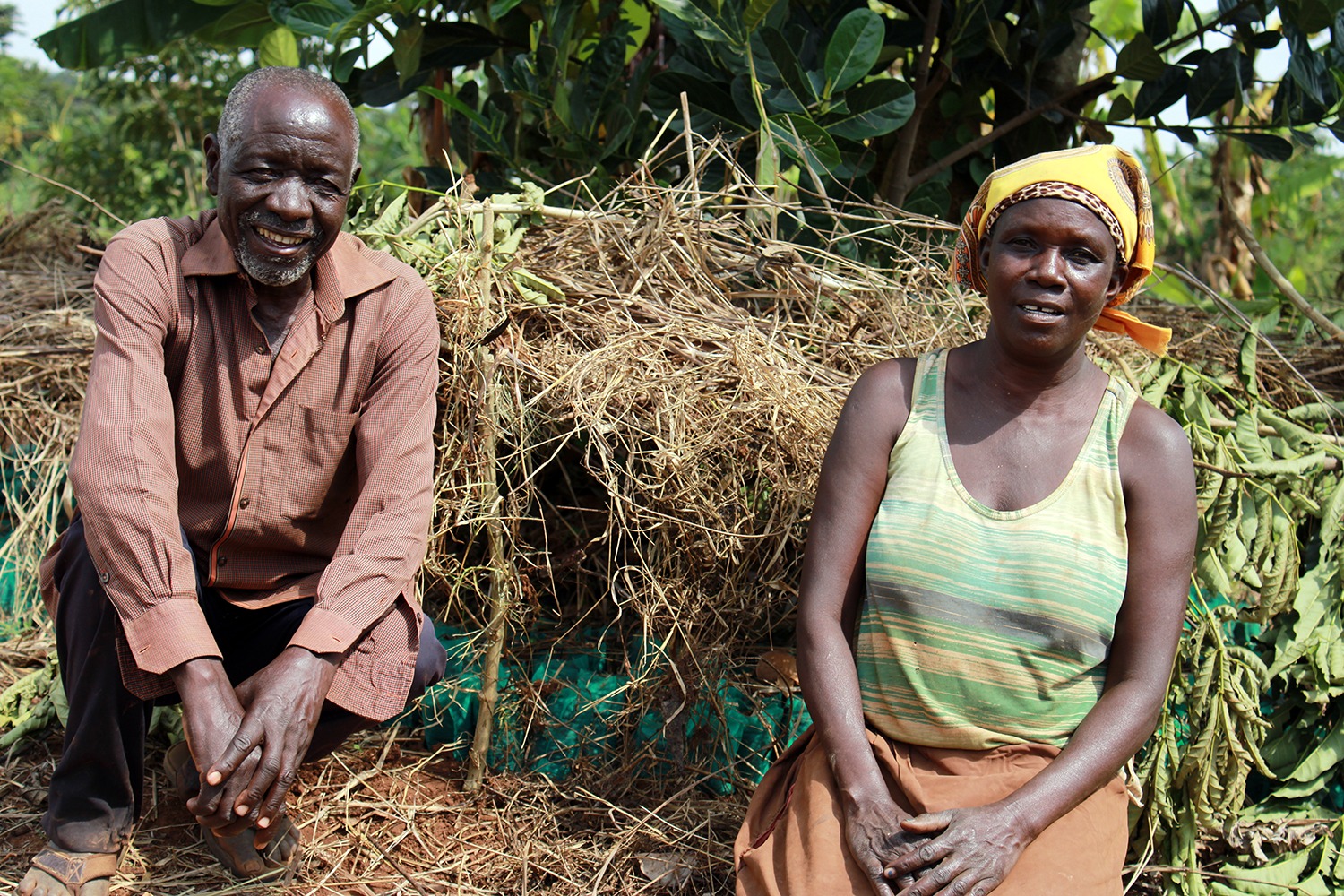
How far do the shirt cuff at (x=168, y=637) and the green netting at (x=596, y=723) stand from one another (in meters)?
0.77

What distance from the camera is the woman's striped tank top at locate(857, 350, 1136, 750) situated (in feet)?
6.24

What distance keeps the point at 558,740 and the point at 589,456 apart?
678mm

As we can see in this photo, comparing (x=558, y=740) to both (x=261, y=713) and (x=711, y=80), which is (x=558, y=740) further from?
(x=711, y=80)

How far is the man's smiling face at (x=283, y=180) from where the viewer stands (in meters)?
2.06

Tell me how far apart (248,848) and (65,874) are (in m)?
0.32

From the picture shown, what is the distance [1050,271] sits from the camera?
1.87m

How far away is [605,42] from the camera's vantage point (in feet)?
12.2

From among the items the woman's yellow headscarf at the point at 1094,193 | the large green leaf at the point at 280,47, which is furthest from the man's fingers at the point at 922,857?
the large green leaf at the point at 280,47

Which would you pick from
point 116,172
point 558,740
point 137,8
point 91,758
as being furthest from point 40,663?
point 116,172

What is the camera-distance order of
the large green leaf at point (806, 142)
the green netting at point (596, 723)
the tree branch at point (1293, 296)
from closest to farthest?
1. the green netting at point (596, 723)
2. the large green leaf at point (806, 142)
3. the tree branch at point (1293, 296)

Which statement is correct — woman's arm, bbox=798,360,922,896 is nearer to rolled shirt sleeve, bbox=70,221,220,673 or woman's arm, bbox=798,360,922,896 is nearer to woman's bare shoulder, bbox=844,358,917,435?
woman's bare shoulder, bbox=844,358,917,435

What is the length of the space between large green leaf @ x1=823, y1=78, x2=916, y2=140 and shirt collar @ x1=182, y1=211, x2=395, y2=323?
5.33 feet

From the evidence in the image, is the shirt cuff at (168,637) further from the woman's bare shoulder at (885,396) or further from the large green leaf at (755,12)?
the large green leaf at (755,12)

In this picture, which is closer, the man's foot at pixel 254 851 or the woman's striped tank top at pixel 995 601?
the woman's striped tank top at pixel 995 601
